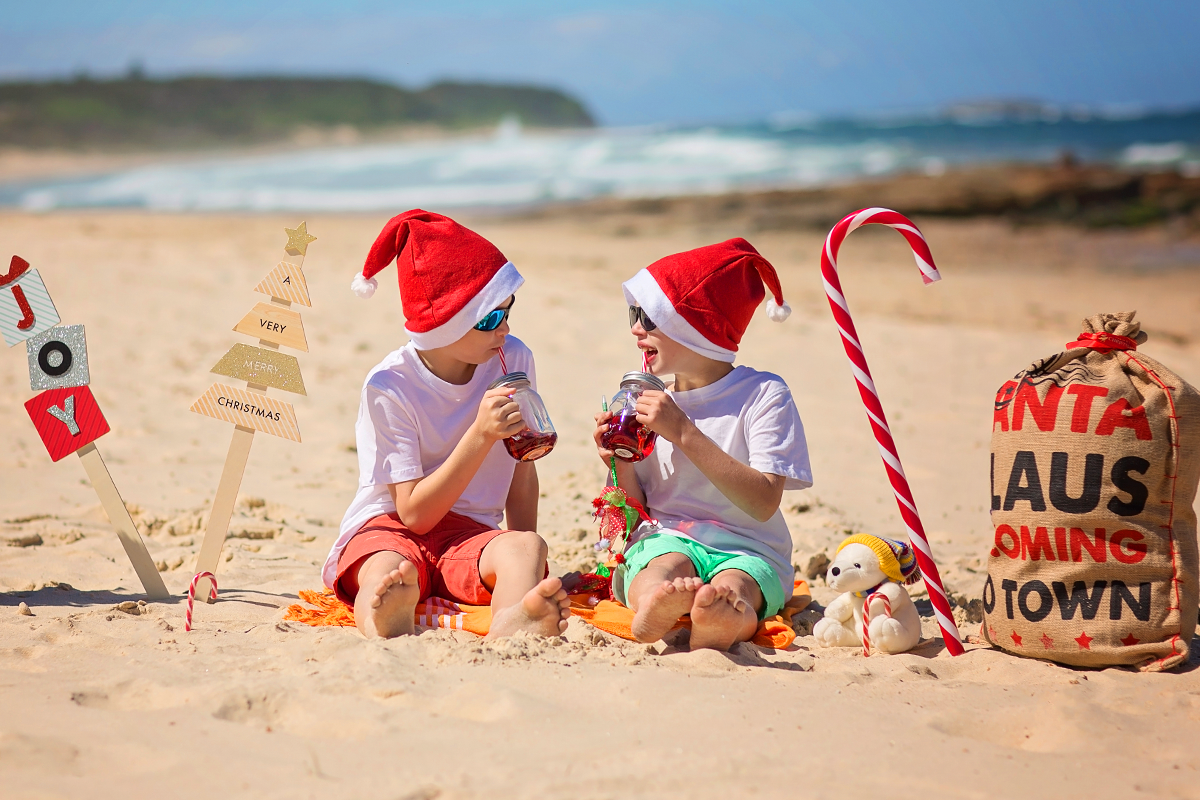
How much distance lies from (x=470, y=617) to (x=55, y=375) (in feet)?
5.30

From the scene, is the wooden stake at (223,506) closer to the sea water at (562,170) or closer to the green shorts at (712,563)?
the green shorts at (712,563)

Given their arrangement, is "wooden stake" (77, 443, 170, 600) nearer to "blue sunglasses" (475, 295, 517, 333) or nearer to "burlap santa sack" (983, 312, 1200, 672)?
"blue sunglasses" (475, 295, 517, 333)

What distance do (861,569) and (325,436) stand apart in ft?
11.2

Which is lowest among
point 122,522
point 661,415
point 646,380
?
point 122,522

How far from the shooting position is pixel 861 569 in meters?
3.07

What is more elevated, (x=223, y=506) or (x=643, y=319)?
(x=643, y=319)

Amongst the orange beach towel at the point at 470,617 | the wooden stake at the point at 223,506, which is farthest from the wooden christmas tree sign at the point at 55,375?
the orange beach towel at the point at 470,617

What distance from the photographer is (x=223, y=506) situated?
325 cm

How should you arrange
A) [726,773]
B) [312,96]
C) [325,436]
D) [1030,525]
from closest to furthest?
[726,773] < [1030,525] < [325,436] < [312,96]

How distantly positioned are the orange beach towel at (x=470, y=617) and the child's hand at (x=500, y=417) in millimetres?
596

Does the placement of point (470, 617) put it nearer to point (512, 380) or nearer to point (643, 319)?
point (512, 380)

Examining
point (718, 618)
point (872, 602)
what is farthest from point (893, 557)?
point (718, 618)

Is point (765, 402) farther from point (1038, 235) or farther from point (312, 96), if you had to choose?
point (312, 96)

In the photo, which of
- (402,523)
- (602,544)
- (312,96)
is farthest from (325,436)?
(312,96)
